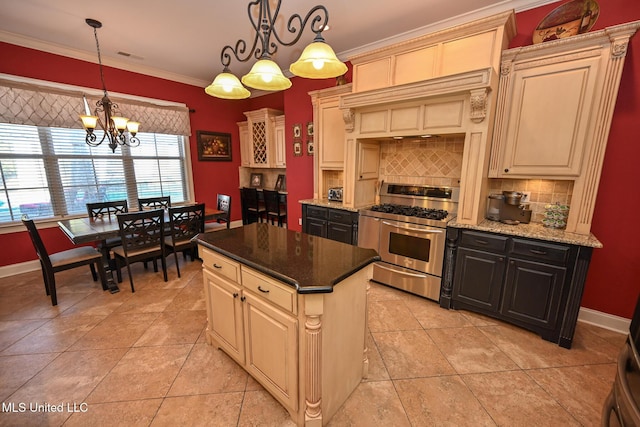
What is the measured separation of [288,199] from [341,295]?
3.31m

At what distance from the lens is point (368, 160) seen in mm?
3406

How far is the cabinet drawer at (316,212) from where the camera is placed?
142 inches

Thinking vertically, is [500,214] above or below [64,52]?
below

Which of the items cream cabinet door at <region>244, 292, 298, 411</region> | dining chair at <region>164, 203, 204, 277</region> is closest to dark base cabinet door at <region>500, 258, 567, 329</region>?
cream cabinet door at <region>244, 292, 298, 411</region>

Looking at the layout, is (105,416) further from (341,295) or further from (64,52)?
(64,52)

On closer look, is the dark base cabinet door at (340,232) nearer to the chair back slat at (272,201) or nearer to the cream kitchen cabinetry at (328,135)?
the cream kitchen cabinetry at (328,135)

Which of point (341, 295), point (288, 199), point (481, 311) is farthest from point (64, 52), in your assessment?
point (481, 311)

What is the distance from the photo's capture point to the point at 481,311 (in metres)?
2.54

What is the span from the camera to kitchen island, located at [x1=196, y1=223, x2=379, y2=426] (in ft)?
4.36

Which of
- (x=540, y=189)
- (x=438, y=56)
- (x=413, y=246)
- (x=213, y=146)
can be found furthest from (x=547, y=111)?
(x=213, y=146)

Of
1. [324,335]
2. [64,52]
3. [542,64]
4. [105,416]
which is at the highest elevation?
[64,52]

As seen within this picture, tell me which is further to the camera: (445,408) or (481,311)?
(481,311)

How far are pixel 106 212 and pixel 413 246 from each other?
14.1ft

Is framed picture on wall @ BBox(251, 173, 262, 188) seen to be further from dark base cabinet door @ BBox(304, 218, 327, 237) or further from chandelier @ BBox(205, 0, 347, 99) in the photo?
chandelier @ BBox(205, 0, 347, 99)
